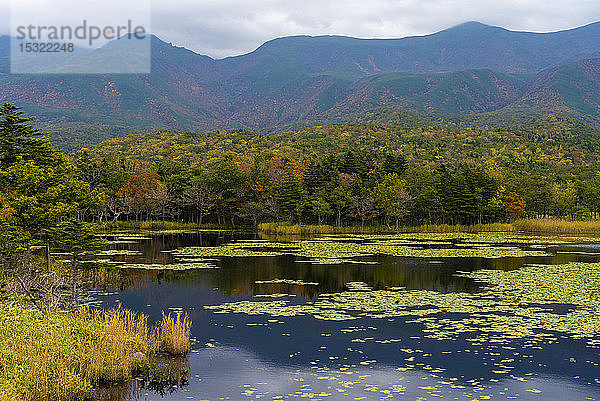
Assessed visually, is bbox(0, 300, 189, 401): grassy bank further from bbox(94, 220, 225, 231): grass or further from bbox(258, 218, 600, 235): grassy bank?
bbox(94, 220, 225, 231): grass

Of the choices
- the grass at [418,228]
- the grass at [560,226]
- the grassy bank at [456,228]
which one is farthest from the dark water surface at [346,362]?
the grass at [560,226]

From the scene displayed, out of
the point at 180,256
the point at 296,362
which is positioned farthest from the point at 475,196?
the point at 296,362

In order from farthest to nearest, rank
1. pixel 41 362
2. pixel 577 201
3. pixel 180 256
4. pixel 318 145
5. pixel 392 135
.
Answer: pixel 392 135
pixel 318 145
pixel 577 201
pixel 180 256
pixel 41 362

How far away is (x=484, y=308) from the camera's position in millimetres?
27531

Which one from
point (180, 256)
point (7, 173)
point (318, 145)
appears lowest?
point (180, 256)

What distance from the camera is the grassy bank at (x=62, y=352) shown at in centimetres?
1452

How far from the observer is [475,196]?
307 ft

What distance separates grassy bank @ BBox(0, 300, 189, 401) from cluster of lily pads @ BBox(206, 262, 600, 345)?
961 cm

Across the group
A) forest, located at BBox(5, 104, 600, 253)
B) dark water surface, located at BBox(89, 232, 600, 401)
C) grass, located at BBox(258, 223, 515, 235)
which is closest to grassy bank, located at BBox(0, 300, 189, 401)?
dark water surface, located at BBox(89, 232, 600, 401)

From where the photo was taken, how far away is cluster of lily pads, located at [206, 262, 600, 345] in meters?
23.2

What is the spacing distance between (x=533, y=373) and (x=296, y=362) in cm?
821

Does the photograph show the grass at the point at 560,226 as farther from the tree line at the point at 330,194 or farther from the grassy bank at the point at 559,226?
the tree line at the point at 330,194

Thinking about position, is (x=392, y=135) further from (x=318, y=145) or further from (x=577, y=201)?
(x=577, y=201)

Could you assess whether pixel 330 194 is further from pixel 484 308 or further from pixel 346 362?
pixel 346 362
